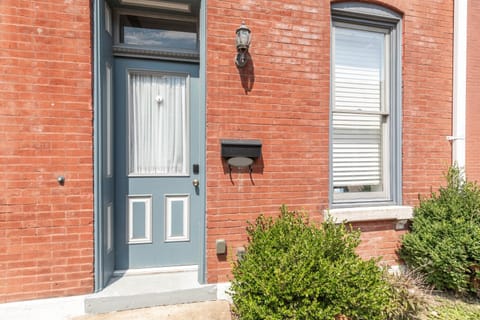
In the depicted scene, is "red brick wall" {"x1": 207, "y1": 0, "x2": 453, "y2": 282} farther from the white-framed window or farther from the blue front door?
the blue front door

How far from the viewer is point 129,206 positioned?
325cm

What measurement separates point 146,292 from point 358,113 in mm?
3304

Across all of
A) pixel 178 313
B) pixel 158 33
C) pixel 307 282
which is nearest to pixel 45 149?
pixel 158 33

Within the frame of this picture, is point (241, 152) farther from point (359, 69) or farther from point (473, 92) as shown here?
point (473, 92)

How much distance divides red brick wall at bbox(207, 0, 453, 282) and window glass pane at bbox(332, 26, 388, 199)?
0.98 ft

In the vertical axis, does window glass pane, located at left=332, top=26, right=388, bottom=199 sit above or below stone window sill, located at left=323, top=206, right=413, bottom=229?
above

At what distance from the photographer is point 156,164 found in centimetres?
335

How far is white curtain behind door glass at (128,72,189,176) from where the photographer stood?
10.8 ft

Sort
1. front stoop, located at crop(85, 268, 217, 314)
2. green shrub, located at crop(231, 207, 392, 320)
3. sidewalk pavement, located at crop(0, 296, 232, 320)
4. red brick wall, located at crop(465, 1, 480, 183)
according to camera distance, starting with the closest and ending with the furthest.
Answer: green shrub, located at crop(231, 207, 392, 320) → sidewalk pavement, located at crop(0, 296, 232, 320) → front stoop, located at crop(85, 268, 217, 314) → red brick wall, located at crop(465, 1, 480, 183)

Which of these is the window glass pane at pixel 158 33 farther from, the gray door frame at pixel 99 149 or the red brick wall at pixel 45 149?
the red brick wall at pixel 45 149

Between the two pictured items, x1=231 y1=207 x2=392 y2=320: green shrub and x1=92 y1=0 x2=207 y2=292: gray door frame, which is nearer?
x1=231 y1=207 x2=392 y2=320: green shrub

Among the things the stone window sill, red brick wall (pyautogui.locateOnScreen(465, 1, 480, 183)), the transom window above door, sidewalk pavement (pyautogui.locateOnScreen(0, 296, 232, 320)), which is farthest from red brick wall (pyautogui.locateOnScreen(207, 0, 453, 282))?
red brick wall (pyautogui.locateOnScreen(465, 1, 480, 183))

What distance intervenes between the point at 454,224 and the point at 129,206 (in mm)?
3824

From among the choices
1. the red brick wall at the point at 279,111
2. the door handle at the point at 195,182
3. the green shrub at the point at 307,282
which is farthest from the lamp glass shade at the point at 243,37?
the green shrub at the point at 307,282
